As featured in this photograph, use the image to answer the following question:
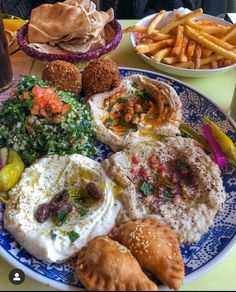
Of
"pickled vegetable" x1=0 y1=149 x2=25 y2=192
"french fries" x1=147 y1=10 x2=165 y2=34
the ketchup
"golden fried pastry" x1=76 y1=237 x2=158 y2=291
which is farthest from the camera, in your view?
"french fries" x1=147 y1=10 x2=165 y2=34

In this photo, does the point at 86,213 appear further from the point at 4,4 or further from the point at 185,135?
the point at 4,4

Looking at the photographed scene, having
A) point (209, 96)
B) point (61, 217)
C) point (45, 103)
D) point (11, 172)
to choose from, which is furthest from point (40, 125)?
point (209, 96)

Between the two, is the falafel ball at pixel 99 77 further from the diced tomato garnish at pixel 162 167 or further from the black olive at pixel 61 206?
the black olive at pixel 61 206

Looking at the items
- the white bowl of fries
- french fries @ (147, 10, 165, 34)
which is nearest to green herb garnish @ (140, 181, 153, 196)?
the white bowl of fries

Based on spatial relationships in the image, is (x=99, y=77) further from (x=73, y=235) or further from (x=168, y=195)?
(x=73, y=235)

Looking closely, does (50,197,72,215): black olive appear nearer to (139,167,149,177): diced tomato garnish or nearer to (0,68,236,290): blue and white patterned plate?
(0,68,236,290): blue and white patterned plate

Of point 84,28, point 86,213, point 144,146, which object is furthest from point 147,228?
point 84,28

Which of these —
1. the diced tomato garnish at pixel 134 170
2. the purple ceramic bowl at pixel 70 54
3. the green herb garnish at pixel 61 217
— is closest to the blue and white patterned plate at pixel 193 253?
the green herb garnish at pixel 61 217
